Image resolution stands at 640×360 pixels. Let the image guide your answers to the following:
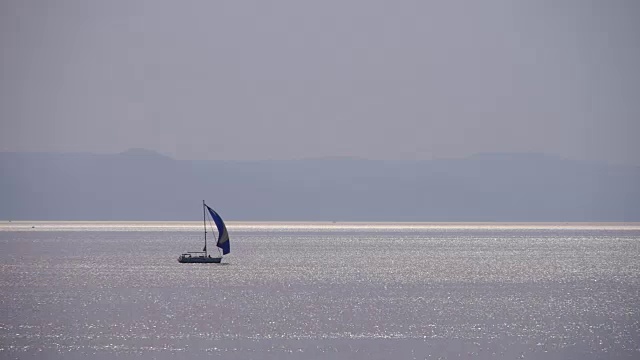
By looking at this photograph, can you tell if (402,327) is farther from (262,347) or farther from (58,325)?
(58,325)

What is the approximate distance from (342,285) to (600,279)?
32.8 meters

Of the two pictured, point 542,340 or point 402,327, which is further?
point 402,327

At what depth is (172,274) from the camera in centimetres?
11406

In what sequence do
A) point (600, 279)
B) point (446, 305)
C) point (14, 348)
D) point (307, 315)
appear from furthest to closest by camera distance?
1. point (600, 279)
2. point (446, 305)
3. point (307, 315)
4. point (14, 348)

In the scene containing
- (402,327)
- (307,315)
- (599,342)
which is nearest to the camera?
(599,342)

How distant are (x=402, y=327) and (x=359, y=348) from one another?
9692 mm

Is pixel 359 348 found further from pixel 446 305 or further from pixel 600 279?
pixel 600 279

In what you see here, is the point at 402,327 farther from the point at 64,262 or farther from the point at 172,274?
the point at 64,262

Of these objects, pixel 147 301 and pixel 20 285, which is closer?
pixel 147 301

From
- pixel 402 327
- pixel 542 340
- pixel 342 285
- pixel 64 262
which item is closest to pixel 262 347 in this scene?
pixel 402 327

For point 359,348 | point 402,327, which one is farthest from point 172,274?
point 359,348

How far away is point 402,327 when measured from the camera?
208 ft

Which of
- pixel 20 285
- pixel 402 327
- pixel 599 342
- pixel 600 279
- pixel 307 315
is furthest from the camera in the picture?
pixel 600 279

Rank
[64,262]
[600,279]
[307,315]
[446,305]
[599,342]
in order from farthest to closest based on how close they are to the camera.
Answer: [64,262] → [600,279] → [446,305] → [307,315] → [599,342]
